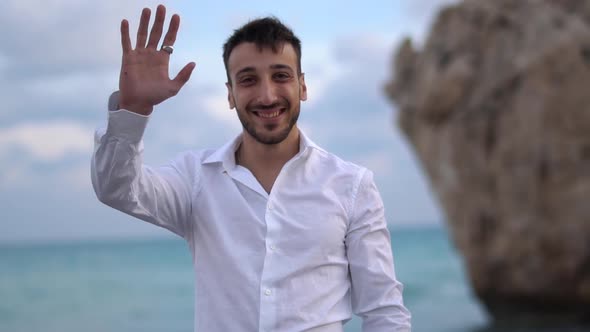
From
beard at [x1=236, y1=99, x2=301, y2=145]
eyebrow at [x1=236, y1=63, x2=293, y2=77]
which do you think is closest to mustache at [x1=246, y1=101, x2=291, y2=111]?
beard at [x1=236, y1=99, x2=301, y2=145]

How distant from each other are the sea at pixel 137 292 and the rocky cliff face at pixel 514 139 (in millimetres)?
1480

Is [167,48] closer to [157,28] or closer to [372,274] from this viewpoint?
[157,28]

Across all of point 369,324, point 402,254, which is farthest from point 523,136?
point 402,254

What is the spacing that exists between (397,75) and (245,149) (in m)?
11.8

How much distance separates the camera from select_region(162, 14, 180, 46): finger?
2.17 meters

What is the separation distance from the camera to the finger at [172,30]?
2.17 metres

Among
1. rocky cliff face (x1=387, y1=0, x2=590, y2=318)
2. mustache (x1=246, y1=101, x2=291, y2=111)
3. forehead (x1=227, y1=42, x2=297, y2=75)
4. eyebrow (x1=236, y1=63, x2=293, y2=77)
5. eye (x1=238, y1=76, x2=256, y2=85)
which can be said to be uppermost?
rocky cliff face (x1=387, y1=0, x2=590, y2=318)

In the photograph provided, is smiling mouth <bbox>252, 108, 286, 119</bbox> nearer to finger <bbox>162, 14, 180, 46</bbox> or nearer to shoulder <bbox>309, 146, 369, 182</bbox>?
shoulder <bbox>309, 146, 369, 182</bbox>

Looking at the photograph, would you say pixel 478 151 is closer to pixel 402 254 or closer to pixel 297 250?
pixel 297 250

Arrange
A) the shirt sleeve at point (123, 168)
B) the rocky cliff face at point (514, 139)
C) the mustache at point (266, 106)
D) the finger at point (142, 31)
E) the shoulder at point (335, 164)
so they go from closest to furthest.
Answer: the shirt sleeve at point (123, 168), the finger at point (142, 31), the mustache at point (266, 106), the shoulder at point (335, 164), the rocky cliff face at point (514, 139)

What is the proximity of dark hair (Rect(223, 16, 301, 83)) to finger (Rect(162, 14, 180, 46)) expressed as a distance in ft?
0.70

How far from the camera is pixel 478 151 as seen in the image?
12195 mm

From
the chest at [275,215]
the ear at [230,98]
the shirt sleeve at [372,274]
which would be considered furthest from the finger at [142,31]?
the shirt sleeve at [372,274]

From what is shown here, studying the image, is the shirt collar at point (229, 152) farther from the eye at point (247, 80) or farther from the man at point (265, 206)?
the eye at point (247, 80)
